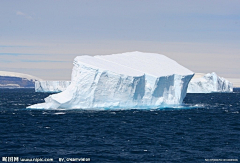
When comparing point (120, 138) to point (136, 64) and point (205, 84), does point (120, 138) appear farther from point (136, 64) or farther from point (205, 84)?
point (205, 84)

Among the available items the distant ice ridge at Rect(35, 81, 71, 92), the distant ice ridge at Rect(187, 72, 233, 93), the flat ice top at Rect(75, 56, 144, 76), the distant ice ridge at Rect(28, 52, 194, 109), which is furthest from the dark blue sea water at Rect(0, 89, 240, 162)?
the distant ice ridge at Rect(35, 81, 71, 92)

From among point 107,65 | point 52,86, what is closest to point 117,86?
point 107,65

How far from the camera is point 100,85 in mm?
38031

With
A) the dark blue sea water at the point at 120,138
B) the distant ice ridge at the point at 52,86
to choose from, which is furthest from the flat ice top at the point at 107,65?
the distant ice ridge at the point at 52,86

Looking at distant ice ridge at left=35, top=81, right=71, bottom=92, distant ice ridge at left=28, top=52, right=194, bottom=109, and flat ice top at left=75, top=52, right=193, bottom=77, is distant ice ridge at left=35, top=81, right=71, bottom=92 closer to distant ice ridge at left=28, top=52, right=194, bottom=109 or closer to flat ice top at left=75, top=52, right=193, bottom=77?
flat ice top at left=75, top=52, right=193, bottom=77

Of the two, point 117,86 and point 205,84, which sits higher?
point 205,84

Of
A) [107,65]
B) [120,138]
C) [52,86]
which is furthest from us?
[52,86]

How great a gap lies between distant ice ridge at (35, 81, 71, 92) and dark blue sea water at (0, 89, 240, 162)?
6820 cm

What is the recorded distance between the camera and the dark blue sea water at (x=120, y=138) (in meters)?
18.6

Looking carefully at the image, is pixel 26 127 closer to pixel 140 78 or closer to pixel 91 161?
pixel 91 161

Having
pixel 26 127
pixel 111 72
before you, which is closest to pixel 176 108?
pixel 111 72

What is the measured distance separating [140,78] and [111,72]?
310 centimetres

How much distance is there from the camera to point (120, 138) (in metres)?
23.5

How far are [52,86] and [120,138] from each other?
85332 mm
